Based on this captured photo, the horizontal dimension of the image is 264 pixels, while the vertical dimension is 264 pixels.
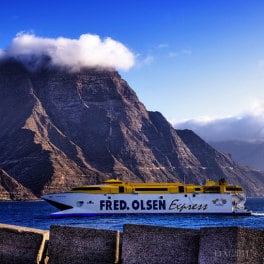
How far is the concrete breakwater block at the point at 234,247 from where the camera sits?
19.4ft

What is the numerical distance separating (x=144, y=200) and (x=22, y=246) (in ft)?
298

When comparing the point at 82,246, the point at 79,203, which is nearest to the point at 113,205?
the point at 79,203

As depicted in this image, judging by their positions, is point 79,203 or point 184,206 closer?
point 79,203

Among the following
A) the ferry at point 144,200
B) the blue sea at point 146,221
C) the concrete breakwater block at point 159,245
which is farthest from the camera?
the ferry at point 144,200

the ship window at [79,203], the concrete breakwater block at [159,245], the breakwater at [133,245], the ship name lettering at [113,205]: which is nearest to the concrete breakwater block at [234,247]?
the breakwater at [133,245]

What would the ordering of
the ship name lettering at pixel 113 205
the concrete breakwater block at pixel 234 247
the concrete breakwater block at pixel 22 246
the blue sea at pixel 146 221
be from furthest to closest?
the ship name lettering at pixel 113 205
the blue sea at pixel 146 221
the concrete breakwater block at pixel 22 246
the concrete breakwater block at pixel 234 247

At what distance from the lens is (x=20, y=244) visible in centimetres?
704

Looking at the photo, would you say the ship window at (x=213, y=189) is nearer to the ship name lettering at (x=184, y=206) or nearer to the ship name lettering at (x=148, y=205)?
the ship name lettering at (x=184, y=206)

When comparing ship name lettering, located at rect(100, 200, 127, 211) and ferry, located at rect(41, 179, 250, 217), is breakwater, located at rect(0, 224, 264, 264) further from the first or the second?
ship name lettering, located at rect(100, 200, 127, 211)

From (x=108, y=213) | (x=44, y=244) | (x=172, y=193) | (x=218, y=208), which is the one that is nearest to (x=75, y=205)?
(x=108, y=213)

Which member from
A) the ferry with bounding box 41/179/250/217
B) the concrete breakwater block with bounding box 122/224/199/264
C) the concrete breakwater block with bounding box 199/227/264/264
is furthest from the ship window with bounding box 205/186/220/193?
the concrete breakwater block with bounding box 199/227/264/264

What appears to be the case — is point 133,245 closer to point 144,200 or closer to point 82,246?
point 82,246

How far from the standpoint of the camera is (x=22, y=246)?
702 centimetres

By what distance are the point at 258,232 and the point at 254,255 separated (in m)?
0.31
